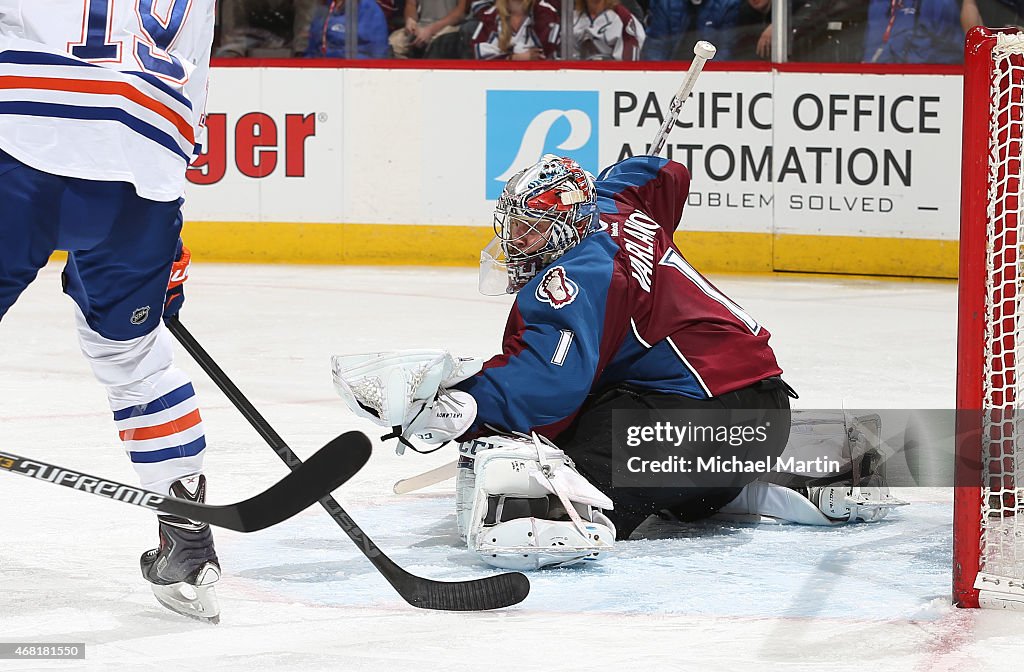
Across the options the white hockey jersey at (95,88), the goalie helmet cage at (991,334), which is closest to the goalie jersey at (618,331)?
the goalie helmet cage at (991,334)

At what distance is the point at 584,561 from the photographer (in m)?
2.67

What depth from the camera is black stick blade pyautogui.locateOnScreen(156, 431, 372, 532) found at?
2.12m

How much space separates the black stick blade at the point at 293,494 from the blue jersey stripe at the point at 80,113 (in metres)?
0.47

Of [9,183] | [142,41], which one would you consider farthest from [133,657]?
[142,41]

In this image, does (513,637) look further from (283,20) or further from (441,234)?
(283,20)

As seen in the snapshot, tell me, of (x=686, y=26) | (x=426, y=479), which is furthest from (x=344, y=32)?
(x=426, y=479)

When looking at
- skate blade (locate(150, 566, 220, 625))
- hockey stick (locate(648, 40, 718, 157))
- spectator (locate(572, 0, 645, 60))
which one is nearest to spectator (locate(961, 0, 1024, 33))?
spectator (locate(572, 0, 645, 60))

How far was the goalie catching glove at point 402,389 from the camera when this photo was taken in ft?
8.44

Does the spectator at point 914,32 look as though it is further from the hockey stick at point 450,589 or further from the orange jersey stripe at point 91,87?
the orange jersey stripe at point 91,87

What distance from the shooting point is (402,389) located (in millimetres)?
2566

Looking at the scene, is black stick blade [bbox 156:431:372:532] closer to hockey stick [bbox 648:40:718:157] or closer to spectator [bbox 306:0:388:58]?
hockey stick [bbox 648:40:718:157]

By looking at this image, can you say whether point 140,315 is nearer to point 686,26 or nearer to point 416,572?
point 416,572

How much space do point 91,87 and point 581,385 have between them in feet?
3.24

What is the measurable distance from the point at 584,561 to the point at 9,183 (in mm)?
1144
